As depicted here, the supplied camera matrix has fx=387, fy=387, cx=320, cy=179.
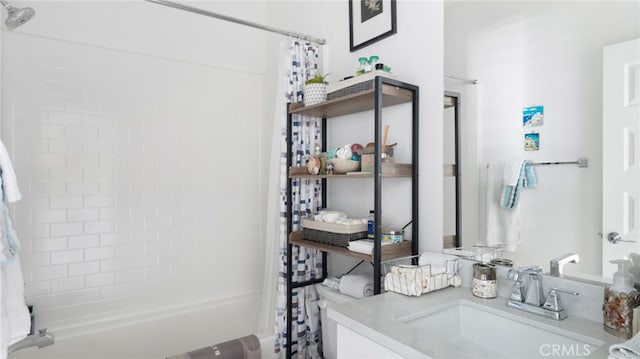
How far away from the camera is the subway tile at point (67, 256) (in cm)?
238

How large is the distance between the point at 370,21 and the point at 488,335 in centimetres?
162

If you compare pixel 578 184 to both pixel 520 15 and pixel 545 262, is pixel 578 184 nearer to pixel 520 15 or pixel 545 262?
pixel 545 262

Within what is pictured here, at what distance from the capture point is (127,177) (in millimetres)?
2588

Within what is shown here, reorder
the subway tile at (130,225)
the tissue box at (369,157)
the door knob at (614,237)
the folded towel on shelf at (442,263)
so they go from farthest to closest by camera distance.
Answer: the subway tile at (130,225)
the tissue box at (369,157)
the folded towel on shelf at (442,263)
the door knob at (614,237)

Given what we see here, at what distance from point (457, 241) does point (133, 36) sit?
2413mm

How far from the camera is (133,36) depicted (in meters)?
2.61

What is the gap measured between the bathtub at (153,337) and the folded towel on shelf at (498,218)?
1.39 m

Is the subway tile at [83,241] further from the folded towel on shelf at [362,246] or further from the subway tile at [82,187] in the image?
the folded towel on shelf at [362,246]

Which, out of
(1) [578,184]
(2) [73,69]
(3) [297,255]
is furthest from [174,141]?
(1) [578,184]

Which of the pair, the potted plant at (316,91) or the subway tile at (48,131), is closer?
the potted plant at (316,91)

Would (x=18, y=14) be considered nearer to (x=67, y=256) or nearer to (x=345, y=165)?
(x=67, y=256)

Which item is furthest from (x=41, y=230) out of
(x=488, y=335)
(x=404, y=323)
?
(x=488, y=335)

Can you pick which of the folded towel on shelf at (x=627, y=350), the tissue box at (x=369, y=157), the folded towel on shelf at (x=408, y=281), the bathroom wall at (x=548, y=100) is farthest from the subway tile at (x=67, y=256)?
the folded towel on shelf at (x=627, y=350)

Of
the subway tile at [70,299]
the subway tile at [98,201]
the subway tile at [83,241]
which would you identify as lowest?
the subway tile at [70,299]
